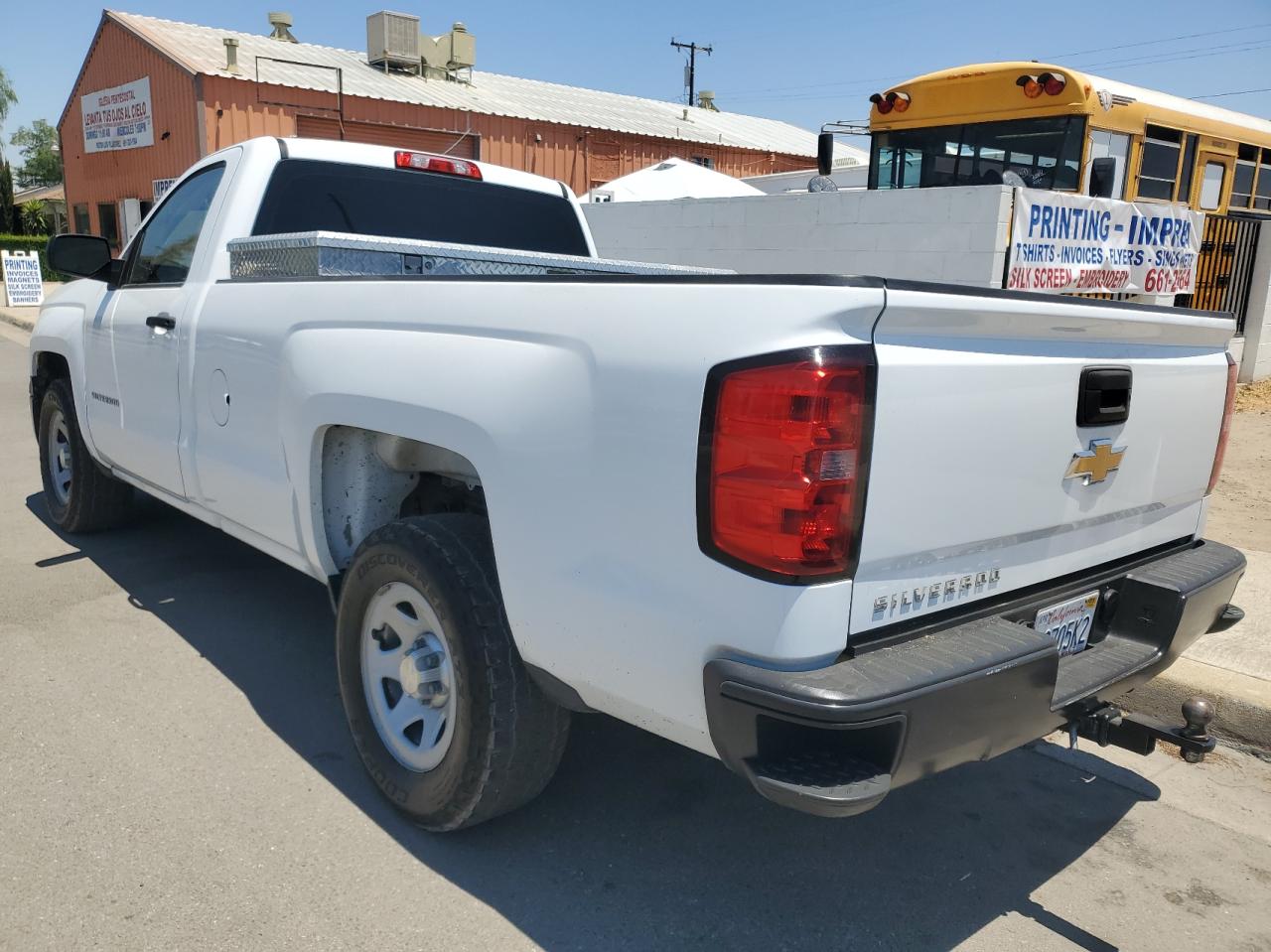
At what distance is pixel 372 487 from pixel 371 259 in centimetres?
93

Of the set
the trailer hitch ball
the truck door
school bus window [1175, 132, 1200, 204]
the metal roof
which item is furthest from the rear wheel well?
the metal roof

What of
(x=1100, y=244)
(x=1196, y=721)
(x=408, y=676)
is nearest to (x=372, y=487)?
(x=408, y=676)

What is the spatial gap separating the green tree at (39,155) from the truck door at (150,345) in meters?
95.0

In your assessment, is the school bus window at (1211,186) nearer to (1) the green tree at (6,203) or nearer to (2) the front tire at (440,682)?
(2) the front tire at (440,682)

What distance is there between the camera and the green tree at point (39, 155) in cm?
8519

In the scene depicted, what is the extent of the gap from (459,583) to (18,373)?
1223cm

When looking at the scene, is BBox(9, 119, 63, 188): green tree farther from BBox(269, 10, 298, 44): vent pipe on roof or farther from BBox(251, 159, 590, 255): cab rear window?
BBox(251, 159, 590, 255): cab rear window

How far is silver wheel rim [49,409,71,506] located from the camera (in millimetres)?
5590

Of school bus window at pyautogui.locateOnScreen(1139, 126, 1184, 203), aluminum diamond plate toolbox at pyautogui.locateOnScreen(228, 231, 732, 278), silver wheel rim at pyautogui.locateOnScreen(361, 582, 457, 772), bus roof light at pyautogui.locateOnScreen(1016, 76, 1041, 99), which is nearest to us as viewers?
silver wheel rim at pyautogui.locateOnScreen(361, 582, 457, 772)

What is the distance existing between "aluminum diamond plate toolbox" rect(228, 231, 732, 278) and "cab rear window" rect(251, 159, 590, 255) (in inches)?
13.7

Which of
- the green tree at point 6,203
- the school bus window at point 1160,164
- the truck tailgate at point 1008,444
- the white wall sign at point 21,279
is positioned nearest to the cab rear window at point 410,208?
the truck tailgate at point 1008,444

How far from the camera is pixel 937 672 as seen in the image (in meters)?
2.04

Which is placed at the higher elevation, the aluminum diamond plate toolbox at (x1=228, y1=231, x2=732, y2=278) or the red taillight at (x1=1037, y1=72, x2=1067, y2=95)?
the red taillight at (x1=1037, y1=72, x2=1067, y2=95)

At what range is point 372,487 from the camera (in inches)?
131
